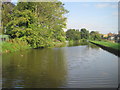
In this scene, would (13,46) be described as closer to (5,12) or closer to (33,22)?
(33,22)

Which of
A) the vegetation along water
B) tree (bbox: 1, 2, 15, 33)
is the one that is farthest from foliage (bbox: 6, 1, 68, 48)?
tree (bbox: 1, 2, 15, 33)

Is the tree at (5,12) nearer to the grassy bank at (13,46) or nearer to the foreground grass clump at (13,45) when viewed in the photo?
the grassy bank at (13,46)

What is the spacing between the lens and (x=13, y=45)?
2014cm

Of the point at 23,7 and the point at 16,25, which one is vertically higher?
the point at 23,7

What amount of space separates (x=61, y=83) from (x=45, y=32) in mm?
19322

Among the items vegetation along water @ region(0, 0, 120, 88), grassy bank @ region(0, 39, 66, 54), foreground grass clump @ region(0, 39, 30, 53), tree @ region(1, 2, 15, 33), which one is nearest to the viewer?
vegetation along water @ region(0, 0, 120, 88)

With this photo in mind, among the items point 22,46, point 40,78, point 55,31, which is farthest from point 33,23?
point 40,78

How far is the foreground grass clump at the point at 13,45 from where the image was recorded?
59.2ft

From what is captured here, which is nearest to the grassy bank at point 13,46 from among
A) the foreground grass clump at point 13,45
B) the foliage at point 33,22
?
the foreground grass clump at point 13,45

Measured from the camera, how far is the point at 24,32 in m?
23.1

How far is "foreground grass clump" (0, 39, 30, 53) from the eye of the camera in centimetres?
1803

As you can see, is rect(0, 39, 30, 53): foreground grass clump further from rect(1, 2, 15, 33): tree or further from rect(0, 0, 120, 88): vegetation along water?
rect(1, 2, 15, 33): tree

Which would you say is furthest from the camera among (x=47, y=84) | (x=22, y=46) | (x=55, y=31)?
(x=55, y=31)

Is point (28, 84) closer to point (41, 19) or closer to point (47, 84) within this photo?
point (47, 84)
